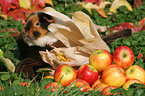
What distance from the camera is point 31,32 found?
2.39 meters

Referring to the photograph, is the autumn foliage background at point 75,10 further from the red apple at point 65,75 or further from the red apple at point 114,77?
the red apple at point 114,77

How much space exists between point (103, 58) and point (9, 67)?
3.35 ft

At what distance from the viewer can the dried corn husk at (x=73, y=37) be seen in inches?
92.5

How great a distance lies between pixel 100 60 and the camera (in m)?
2.24

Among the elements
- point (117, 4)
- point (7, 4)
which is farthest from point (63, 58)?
point (117, 4)

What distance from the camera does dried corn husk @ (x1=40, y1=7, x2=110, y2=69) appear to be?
2350mm

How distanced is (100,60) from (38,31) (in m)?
0.78

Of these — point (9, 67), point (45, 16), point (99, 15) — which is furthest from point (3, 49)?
point (99, 15)

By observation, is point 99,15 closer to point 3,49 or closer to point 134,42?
point 134,42

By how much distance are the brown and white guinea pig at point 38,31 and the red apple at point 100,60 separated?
538 mm

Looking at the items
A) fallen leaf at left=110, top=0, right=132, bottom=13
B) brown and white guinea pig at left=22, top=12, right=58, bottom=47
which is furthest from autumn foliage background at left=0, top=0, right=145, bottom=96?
brown and white guinea pig at left=22, top=12, right=58, bottom=47

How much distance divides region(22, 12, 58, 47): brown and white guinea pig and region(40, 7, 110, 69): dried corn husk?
8cm

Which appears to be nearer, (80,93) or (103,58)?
(80,93)

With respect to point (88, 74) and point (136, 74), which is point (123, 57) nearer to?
point (136, 74)
